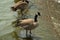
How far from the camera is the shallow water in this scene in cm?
507

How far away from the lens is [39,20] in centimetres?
585

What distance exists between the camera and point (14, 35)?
16.7 ft

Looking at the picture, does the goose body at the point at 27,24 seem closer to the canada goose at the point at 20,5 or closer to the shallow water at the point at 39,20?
the shallow water at the point at 39,20

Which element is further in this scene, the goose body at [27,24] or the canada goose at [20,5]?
the canada goose at [20,5]

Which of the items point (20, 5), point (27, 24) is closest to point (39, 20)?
point (20, 5)

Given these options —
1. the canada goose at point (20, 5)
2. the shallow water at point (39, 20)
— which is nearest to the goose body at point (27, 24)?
the shallow water at point (39, 20)

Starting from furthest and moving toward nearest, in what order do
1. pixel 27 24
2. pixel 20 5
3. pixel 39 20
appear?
1. pixel 20 5
2. pixel 39 20
3. pixel 27 24

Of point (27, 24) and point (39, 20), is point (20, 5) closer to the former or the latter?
point (39, 20)

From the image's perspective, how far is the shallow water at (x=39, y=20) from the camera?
16.6ft

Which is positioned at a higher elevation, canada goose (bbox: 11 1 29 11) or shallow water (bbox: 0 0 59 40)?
canada goose (bbox: 11 1 29 11)

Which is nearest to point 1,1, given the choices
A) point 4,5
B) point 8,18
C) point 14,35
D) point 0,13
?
point 4,5

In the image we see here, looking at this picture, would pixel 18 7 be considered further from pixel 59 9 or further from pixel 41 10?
pixel 59 9

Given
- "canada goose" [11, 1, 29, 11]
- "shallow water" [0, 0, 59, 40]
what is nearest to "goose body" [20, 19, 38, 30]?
"shallow water" [0, 0, 59, 40]

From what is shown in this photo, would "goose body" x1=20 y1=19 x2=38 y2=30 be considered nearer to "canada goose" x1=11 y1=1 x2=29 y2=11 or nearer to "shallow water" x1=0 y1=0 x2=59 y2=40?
"shallow water" x1=0 y1=0 x2=59 y2=40
